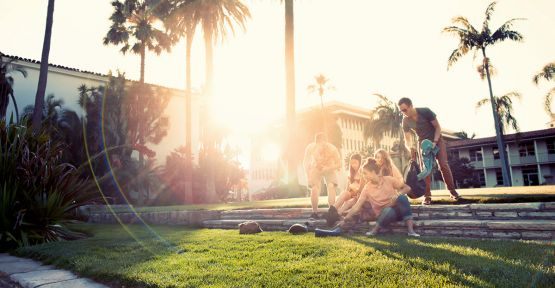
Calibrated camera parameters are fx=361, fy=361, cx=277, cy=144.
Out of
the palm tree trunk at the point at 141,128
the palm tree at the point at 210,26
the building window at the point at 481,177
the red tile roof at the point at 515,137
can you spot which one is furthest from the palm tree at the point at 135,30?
the building window at the point at 481,177

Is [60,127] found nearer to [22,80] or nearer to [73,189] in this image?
[22,80]

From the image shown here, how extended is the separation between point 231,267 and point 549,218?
4583 millimetres

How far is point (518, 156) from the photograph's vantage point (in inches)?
1702

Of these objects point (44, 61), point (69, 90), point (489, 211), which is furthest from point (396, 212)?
point (69, 90)

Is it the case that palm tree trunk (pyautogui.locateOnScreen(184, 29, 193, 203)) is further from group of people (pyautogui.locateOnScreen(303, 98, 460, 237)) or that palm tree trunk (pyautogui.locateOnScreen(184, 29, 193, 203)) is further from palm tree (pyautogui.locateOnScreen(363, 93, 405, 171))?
palm tree (pyautogui.locateOnScreen(363, 93, 405, 171))

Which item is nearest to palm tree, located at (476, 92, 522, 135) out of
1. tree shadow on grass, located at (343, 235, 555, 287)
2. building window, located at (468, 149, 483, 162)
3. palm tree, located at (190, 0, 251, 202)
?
building window, located at (468, 149, 483, 162)

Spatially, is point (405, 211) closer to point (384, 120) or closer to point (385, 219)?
point (385, 219)

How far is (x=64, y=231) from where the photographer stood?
24.8ft

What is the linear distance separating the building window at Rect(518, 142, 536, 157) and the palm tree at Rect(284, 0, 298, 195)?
3669 centimetres

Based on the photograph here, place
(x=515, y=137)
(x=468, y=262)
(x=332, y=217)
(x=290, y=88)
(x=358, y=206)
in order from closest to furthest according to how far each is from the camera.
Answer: (x=468, y=262) < (x=358, y=206) < (x=332, y=217) < (x=290, y=88) < (x=515, y=137)

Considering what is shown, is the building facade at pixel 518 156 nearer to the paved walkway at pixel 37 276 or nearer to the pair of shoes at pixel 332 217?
the pair of shoes at pixel 332 217

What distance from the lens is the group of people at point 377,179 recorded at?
19.4ft

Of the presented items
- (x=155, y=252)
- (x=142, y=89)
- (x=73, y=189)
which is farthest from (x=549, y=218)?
(x=142, y=89)

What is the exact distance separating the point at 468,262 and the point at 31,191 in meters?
7.61
